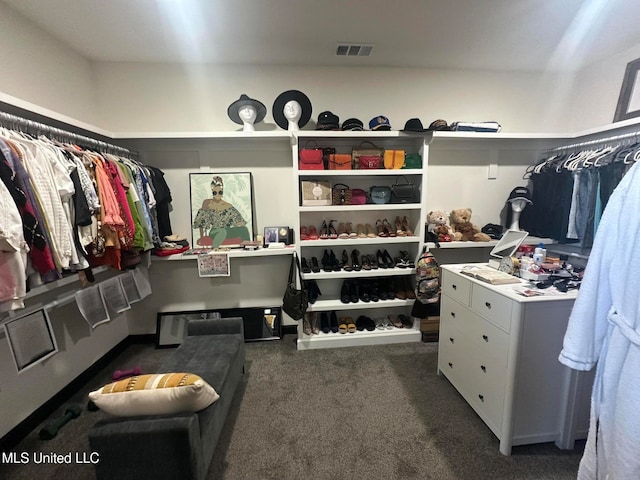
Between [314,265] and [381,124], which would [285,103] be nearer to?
[381,124]

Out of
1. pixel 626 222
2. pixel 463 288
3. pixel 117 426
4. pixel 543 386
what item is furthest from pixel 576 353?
pixel 117 426

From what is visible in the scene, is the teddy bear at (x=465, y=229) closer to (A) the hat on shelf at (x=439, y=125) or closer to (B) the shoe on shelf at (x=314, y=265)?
(A) the hat on shelf at (x=439, y=125)

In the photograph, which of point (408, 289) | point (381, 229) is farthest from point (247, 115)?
point (408, 289)

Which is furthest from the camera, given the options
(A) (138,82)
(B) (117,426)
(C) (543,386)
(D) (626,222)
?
(A) (138,82)

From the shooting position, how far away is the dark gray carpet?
1.46 metres

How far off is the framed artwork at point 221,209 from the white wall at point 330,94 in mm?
510

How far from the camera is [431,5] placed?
70.8 inches

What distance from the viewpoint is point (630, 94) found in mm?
2303

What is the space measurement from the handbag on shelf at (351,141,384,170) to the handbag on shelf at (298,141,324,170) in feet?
1.10

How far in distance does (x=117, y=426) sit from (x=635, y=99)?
4.18 metres

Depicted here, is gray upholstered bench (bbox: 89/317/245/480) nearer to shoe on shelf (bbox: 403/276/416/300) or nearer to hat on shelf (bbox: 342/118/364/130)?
shoe on shelf (bbox: 403/276/416/300)

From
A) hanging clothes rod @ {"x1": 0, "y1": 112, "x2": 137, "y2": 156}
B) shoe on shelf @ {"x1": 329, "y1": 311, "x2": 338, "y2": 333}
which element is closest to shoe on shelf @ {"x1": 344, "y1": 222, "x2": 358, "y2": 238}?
shoe on shelf @ {"x1": 329, "y1": 311, "x2": 338, "y2": 333}

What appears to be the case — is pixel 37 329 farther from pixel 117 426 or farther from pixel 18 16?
pixel 18 16

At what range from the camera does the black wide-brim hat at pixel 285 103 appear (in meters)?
2.49
